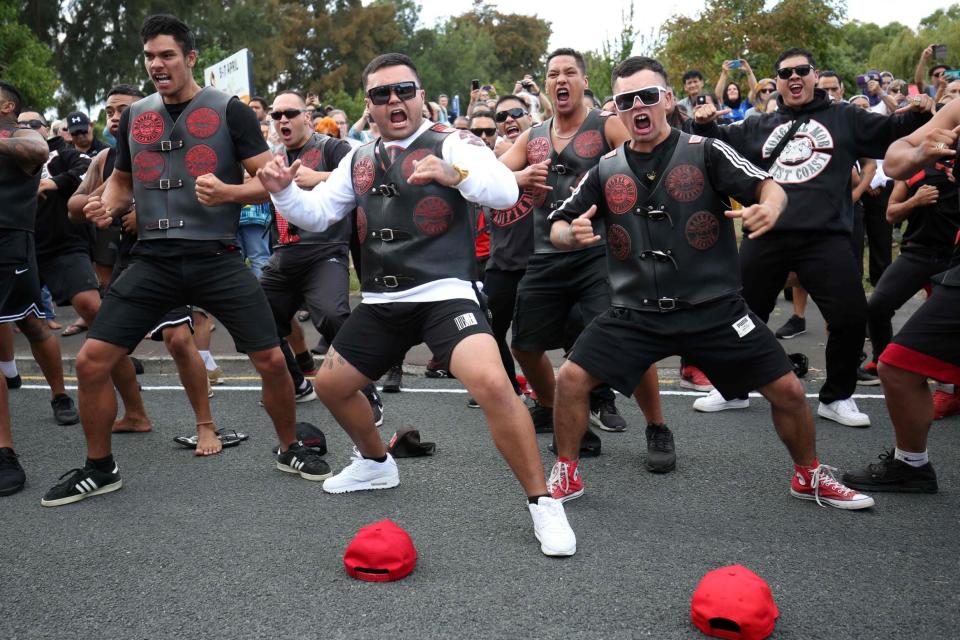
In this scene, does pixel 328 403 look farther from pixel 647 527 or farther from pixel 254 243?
pixel 254 243

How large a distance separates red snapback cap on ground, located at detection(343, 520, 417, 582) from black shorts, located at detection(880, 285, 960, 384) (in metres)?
2.33

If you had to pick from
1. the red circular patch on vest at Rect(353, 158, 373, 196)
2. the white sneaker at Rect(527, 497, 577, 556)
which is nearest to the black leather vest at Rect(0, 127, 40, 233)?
the red circular patch on vest at Rect(353, 158, 373, 196)

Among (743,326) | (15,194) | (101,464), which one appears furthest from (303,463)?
(743,326)

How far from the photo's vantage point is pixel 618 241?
433 cm

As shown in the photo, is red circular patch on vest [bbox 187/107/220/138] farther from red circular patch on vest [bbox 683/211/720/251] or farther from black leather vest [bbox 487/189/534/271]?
red circular patch on vest [bbox 683/211/720/251]

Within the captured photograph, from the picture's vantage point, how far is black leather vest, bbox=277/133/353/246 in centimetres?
610

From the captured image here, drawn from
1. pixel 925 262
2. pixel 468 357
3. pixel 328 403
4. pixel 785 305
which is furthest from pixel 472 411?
pixel 785 305

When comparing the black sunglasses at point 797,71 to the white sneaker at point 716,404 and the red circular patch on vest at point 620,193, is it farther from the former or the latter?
the white sneaker at point 716,404

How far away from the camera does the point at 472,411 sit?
645cm

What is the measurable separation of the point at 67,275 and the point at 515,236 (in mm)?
3299

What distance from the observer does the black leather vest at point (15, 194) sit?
5258mm

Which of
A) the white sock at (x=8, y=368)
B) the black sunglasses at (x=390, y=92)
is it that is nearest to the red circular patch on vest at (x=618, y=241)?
the black sunglasses at (x=390, y=92)

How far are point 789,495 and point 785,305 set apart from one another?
18.5 feet

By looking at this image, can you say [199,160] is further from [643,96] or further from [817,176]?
[817,176]
